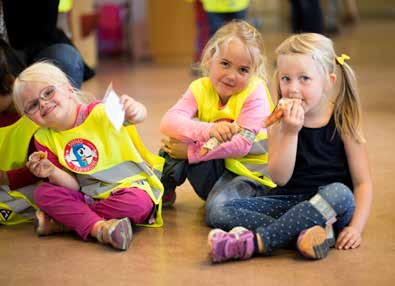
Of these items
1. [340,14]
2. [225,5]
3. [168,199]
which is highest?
[225,5]

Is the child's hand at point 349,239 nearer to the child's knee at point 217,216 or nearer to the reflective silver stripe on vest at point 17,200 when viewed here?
the child's knee at point 217,216

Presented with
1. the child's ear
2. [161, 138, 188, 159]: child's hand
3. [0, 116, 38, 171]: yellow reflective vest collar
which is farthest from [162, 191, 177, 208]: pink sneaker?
the child's ear

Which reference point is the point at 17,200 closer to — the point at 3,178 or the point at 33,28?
the point at 3,178

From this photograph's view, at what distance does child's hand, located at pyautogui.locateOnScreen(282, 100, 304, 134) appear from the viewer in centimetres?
210

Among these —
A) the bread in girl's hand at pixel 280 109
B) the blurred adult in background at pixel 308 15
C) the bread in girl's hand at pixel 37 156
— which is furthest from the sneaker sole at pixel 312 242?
the blurred adult in background at pixel 308 15

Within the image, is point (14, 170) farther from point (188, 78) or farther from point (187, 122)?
point (188, 78)

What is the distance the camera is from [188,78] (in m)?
5.23

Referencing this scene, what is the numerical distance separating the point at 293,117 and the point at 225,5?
2734 mm

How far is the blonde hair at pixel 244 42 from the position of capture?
245cm

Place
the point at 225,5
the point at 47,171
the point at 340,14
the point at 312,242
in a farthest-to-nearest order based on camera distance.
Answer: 1. the point at 340,14
2. the point at 225,5
3. the point at 47,171
4. the point at 312,242

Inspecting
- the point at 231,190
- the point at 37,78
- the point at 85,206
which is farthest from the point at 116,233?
the point at 37,78

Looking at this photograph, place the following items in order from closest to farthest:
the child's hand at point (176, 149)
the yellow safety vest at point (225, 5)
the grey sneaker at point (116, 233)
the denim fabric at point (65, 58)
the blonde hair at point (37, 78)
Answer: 1. the grey sneaker at point (116, 233)
2. the blonde hair at point (37, 78)
3. the child's hand at point (176, 149)
4. the denim fabric at point (65, 58)
5. the yellow safety vest at point (225, 5)

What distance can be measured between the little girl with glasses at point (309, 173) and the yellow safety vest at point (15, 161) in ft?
2.24

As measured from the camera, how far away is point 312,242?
2.07 meters
